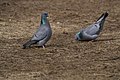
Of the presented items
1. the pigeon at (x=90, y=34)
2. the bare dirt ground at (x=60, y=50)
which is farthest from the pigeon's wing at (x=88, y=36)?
the bare dirt ground at (x=60, y=50)

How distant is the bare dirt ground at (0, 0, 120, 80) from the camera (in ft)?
30.1

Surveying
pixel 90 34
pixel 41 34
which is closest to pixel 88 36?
pixel 90 34

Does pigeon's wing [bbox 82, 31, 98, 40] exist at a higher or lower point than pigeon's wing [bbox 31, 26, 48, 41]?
lower

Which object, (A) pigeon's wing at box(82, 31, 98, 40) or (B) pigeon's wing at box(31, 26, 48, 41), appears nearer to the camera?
(B) pigeon's wing at box(31, 26, 48, 41)

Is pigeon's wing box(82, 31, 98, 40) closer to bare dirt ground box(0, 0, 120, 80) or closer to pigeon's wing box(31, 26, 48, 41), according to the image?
bare dirt ground box(0, 0, 120, 80)

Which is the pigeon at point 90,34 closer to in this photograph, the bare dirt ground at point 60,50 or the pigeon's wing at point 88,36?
the pigeon's wing at point 88,36

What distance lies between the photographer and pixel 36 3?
21953 millimetres

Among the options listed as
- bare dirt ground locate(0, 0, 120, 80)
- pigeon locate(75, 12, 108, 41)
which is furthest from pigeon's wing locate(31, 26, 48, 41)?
pigeon locate(75, 12, 108, 41)

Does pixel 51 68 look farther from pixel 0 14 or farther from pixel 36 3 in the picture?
pixel 36 3

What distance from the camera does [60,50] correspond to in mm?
11305

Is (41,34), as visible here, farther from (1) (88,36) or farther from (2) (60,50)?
(1) (88,36)

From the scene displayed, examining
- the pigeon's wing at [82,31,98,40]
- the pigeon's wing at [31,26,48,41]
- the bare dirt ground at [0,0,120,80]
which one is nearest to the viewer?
the bare dirt ground at [0,0,120,80]

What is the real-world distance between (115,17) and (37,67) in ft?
26.0

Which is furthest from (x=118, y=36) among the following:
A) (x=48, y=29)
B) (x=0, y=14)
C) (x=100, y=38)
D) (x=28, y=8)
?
(x=28, y=8)
